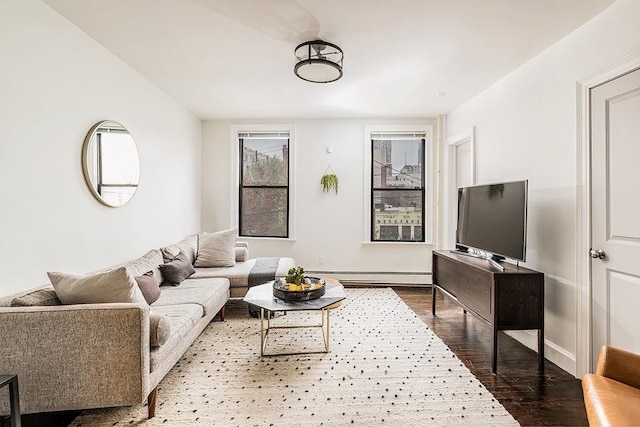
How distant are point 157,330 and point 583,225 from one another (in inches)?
117

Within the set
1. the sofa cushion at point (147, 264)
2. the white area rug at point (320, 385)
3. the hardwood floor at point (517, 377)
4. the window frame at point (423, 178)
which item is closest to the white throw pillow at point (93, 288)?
the white area rug at point (320, 385)

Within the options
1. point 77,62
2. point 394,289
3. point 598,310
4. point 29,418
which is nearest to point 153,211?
point 77,62

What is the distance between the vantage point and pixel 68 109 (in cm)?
232

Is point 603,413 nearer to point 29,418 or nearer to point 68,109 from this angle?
point 29,418

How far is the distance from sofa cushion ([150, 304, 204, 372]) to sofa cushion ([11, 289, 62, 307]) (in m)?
0.54

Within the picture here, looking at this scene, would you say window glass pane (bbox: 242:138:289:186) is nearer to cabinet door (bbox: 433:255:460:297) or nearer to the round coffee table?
the round coffee table

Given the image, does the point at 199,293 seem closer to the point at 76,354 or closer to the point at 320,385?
the point at 76,354

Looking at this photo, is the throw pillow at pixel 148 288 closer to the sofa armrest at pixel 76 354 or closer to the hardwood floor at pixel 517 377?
the sofa armrest at pixel 76 354

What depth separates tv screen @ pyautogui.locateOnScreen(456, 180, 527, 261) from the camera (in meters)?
2.50

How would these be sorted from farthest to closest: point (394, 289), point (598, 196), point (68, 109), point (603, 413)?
point (394, 289), point (68, 109), point (598, 196), point (603, 413)

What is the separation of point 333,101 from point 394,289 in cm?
281

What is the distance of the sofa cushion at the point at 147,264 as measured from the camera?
9.24 ft

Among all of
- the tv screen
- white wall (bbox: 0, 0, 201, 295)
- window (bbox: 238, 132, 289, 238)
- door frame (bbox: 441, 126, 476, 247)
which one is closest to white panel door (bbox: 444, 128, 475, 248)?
door frame (bbox: 441, 126, 476, 247)

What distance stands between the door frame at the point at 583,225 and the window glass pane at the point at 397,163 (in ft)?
8.71
